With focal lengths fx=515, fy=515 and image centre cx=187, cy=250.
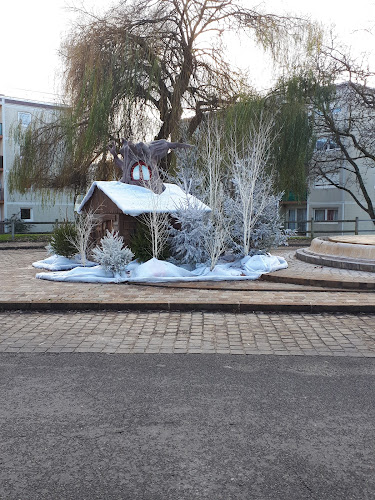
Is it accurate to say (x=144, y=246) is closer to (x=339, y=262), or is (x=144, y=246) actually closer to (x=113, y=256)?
(x=113, y=256)

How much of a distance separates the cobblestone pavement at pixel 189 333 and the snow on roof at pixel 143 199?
4162 millimetres

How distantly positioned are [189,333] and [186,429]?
9.38 ft

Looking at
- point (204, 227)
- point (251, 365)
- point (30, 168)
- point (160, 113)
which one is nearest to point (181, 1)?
point (160, 113)

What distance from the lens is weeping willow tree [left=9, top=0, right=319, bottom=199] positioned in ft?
58.0

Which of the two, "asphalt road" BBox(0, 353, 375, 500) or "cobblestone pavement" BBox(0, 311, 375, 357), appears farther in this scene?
"cobblestone pavement" BBox(0, 311, 375, 357)

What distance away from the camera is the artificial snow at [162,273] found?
10.2 meters

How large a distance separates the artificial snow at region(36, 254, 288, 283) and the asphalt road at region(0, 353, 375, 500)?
529 cm

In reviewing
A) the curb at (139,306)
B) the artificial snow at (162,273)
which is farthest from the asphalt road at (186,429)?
the artificial snow at (162,273)

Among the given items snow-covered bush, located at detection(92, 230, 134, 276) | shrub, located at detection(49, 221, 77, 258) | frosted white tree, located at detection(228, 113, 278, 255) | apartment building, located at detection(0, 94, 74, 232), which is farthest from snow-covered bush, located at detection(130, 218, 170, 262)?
apartment building, located at detection(0, 94, 74, 232)

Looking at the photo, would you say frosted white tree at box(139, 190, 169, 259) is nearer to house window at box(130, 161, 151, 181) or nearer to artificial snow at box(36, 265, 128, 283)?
artificial snow at box(36, 265, 128, 283)

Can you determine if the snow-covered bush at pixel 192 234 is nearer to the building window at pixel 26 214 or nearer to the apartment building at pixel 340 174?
the apartment building at pixel 340 174

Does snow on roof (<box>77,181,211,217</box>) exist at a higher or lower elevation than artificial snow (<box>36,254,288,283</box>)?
higher

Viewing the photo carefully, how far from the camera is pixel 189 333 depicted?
20.2ft

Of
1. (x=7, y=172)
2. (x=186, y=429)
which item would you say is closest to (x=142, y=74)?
(x=186, y=429)
